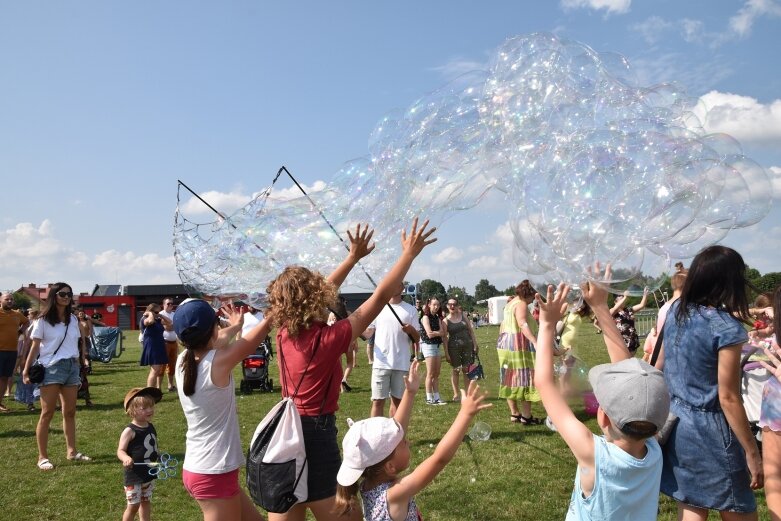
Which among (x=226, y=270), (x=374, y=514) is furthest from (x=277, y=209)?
(x=374, y=514)

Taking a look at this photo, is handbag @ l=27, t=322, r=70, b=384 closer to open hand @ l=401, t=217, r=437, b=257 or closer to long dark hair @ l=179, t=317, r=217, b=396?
long dark hair @ l=179, t=317, r=217, b=396

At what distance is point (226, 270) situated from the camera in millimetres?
5969

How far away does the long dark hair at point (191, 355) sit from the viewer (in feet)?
11.1

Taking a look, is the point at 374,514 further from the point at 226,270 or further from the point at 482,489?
the point at 226,270

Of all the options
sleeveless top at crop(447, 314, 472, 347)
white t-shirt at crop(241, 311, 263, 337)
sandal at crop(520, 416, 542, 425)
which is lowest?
sandal at crop(520, 416, 542, 425)

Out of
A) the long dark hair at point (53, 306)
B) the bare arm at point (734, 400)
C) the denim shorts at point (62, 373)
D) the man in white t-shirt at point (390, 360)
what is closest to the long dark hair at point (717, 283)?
the bare arm at point (734, 400)

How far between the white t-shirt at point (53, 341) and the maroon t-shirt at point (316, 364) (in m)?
4.61

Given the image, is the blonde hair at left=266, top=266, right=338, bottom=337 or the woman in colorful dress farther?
the woman in colorful dress

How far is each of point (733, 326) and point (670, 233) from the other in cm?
96

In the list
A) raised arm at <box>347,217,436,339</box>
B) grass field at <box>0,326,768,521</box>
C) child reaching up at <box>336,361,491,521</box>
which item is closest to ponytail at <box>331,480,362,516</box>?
child reaching up at <box>336,361,491,521</box>

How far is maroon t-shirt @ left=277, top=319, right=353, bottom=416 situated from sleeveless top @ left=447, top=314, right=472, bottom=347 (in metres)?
7.61

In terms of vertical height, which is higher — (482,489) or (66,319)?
(66,319)

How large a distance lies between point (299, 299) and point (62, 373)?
4.84 metres

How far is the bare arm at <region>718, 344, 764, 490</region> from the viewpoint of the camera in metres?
2.94
